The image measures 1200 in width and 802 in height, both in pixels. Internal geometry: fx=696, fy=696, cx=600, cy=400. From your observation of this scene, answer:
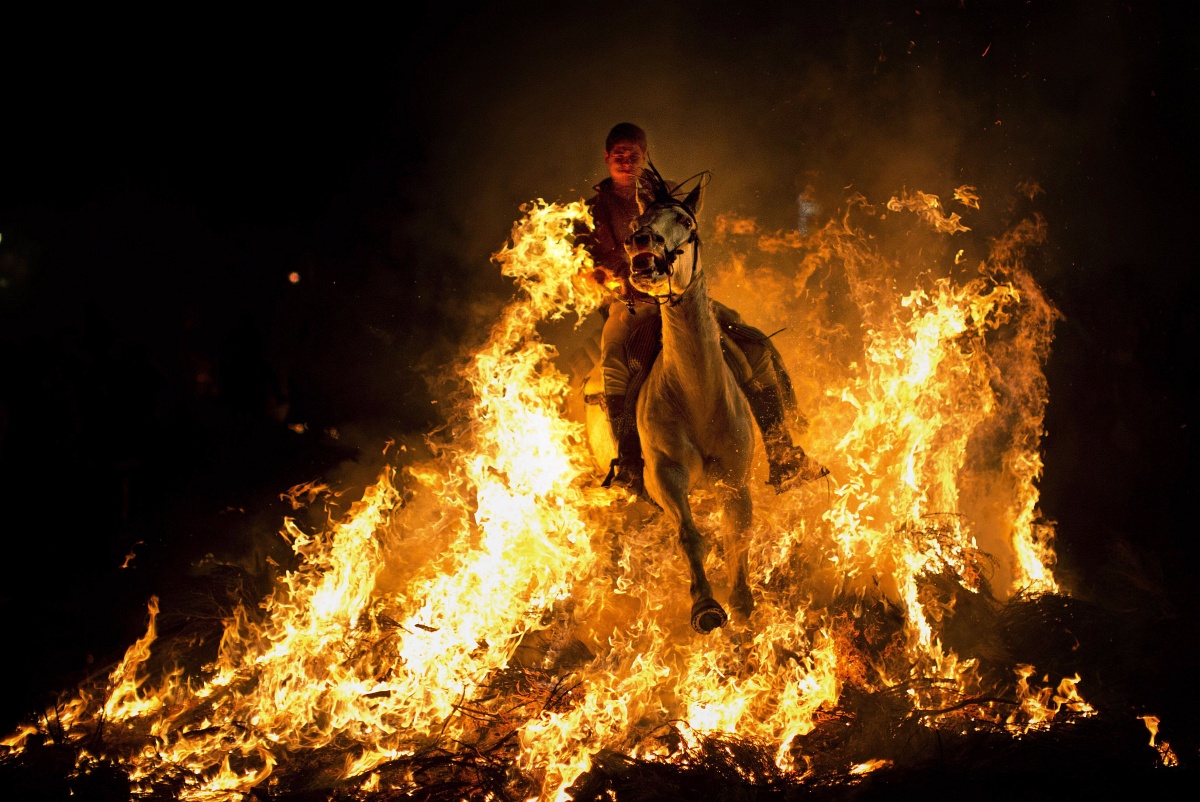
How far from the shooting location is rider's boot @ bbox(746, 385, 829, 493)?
645 centimetres

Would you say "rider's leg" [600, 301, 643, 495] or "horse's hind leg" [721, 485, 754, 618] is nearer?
"horse's hind leg" [721, 485, 754, 618]

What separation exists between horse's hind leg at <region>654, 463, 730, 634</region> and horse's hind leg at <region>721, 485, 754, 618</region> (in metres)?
0.52

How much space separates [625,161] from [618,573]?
14.2 feet

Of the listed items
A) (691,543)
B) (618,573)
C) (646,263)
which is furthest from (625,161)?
(618,573)

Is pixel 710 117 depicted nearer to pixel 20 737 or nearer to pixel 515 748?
pixel 515 748

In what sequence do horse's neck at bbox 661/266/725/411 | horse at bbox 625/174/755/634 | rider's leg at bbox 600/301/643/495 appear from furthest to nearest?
rider's leg at bbox 600/301/643/495 → horse's neck at bbox 661/266/725/411 → horse at bbox 625/174/755/634

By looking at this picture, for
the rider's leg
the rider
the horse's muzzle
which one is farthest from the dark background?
the horse's muzzle

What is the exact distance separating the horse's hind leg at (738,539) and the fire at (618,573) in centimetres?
32

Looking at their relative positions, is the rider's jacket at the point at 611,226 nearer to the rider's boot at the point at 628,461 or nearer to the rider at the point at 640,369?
the rider at the point at 640,369

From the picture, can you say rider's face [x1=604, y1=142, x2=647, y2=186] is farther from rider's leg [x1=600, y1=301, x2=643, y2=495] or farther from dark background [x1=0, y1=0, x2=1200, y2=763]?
dark background [x1=0, y1=0, x2=1200, y2=763]

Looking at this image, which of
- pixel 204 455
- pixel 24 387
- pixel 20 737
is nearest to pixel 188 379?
pixel 204 455

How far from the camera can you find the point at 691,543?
5.51 m

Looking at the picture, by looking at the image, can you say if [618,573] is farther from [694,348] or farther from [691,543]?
[694,348]

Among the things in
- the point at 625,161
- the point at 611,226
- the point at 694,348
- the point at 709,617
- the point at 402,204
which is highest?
the point at 402,204
